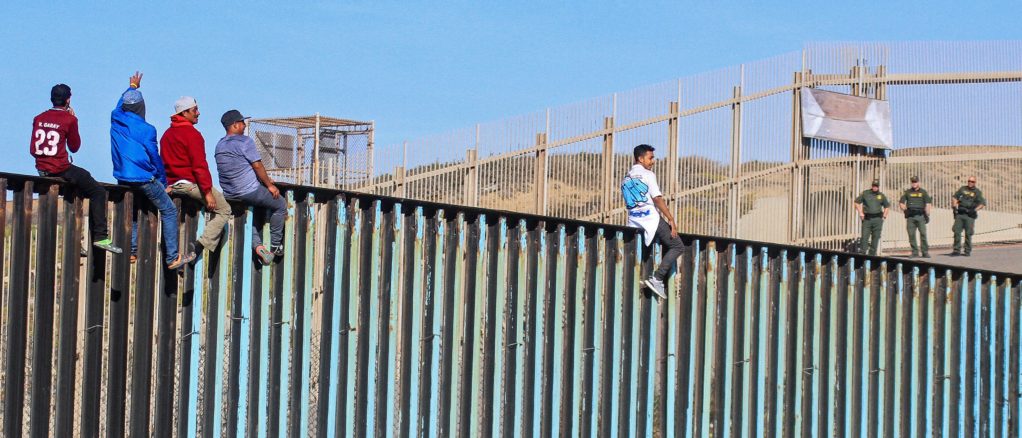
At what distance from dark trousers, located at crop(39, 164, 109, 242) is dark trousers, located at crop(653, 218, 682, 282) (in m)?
4.04

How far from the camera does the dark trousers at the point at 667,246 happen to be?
1086 centimetres

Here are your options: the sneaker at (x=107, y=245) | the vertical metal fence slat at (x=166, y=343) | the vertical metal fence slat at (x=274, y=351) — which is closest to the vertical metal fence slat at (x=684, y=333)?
the vertical metal fence slat at (x=274, y=351)

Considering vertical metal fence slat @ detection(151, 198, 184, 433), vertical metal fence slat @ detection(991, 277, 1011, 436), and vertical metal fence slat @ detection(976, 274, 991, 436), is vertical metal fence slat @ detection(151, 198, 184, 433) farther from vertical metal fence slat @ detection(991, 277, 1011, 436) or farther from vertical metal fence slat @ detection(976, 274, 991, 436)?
vertical metal fence slat @ detection(991, 277, 1011, 436)

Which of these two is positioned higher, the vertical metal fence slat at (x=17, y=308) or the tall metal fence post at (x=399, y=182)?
the tall metal fence post at (x=399, y=182)

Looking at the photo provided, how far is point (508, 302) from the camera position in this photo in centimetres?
1018

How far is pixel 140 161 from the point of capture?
8672mm

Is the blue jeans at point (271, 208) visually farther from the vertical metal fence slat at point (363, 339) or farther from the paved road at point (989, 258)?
the paved road at point (989, 258)

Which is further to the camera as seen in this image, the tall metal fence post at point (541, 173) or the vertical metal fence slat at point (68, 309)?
the tall metal fence post at point (541, 173)

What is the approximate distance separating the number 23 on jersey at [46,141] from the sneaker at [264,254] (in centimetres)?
133

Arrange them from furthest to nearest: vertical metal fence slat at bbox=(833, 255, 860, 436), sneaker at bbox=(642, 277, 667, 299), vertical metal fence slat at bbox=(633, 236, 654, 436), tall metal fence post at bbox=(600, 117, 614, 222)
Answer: tall metal fence post at bbox=(600, 117, 614, 222) < vertical metal fence slat at bbox=(833, 255, 860, 436) < vertical metal fence slat at bbox=(633, 236, 654, 436) < sneaker at bbox=(642, 277, 667, 299)

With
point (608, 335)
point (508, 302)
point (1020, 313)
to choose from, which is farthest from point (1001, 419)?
point (508, 302)

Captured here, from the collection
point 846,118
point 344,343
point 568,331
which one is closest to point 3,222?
point 344,343

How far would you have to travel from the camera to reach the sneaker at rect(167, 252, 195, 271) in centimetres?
878

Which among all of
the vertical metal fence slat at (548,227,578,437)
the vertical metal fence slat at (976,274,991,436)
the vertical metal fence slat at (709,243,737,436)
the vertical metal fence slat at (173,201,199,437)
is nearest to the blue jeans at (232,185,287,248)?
the vertical metal fence slat at (173,201,199,437)
